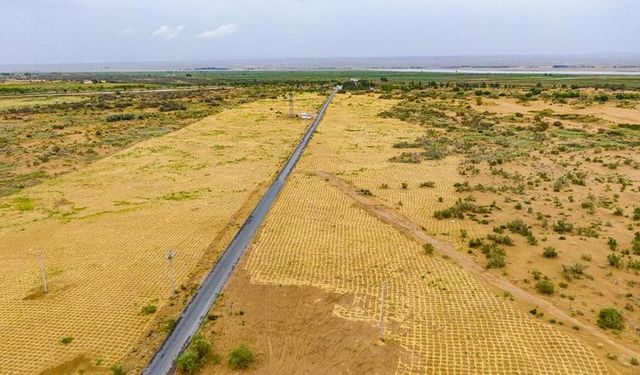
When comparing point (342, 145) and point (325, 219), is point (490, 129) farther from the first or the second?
point (325, 219)

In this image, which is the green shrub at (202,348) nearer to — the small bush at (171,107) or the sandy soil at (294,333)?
the sandy soil at (294,333)

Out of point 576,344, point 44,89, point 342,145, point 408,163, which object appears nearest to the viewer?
point 576,344

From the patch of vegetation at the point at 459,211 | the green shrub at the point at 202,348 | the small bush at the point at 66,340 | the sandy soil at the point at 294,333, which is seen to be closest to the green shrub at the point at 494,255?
the patch of vegetation at the point at 459,211

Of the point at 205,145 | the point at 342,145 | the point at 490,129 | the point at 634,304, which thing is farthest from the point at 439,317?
the point at 490,129

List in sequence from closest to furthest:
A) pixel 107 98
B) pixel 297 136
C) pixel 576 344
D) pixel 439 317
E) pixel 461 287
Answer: pixel 576 344 → pixel 439 317 → pixel 461 287 → pixel 297 136 → pixel 107 98

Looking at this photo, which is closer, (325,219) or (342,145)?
(325,219)

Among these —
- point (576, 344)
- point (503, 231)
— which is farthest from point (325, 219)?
point (576, 344)
